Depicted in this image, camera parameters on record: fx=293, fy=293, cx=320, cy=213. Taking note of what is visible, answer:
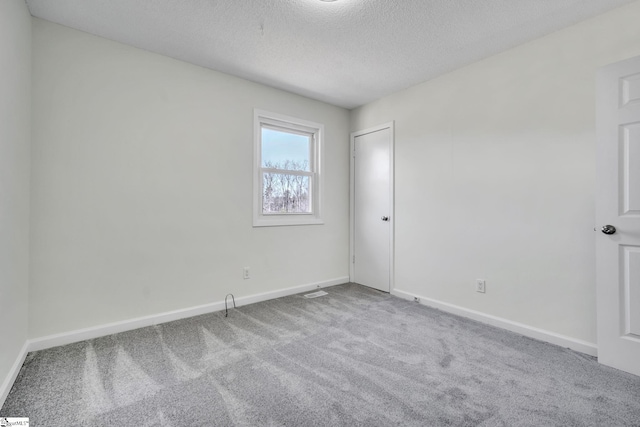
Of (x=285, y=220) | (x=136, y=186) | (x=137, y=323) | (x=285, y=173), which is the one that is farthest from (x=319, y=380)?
(x=285, y=173)

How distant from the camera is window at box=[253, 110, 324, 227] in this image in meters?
3.44

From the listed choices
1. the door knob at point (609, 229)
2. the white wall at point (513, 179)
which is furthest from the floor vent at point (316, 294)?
the door knob at point (609, 229)

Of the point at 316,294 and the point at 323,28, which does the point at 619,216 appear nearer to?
the point at 323,28

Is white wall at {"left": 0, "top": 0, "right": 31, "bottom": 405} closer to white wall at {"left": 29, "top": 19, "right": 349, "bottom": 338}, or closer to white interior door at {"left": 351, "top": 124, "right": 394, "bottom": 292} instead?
white wall at {"left": 29, "top": 19, "right": 349, "bottom": 338}

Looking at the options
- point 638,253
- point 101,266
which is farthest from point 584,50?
point 101,266

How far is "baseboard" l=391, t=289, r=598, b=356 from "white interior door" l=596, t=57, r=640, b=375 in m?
0.16

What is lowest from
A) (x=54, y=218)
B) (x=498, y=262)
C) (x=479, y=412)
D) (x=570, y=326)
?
(x=479, y=412)

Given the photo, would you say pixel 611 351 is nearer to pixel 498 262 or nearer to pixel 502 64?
pixel 498 262

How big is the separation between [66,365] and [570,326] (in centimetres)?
367

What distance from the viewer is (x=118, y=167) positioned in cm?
252

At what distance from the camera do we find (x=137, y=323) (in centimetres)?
259

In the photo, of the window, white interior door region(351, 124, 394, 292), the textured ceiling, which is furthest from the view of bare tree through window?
the textured ceiling

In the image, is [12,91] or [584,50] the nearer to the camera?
[12,91]

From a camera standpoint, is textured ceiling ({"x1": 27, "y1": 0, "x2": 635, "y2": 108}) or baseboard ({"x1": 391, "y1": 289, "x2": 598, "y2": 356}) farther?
baseboard ({"x1": 391, "y1": 289, "x2": 598, "y2": 356})
